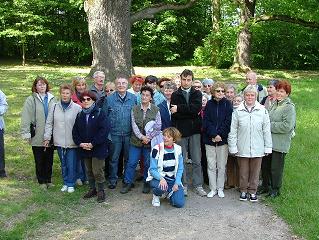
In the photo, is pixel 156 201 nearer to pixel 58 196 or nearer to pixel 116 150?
pixel 116 150

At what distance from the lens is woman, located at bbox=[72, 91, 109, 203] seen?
6.03m

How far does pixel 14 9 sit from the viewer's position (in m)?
25.1

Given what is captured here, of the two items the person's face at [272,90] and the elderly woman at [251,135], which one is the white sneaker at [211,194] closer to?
the elderly woman at [251,135]

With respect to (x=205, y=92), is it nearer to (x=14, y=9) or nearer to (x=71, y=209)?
(x=71, y=209)

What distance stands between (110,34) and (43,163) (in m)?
7.31

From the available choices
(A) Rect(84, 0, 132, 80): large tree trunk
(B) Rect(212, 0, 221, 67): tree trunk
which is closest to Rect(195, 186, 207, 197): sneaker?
(A) Rect(84, 0, 132, 80): large tree trunk

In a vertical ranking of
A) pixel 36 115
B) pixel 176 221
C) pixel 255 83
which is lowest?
pixel 176 221

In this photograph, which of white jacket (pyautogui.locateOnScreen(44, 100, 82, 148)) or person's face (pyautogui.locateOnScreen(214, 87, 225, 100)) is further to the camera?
white jacket (pyautogui.locateOnScreen(44, 100, 82, 148))

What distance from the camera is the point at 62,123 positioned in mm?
6398

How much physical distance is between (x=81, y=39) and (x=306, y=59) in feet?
47.3

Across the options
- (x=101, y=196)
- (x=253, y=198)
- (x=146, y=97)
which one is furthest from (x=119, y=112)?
(x=253, y=198)

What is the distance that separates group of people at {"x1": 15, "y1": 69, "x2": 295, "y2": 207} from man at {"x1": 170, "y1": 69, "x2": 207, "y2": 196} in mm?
15

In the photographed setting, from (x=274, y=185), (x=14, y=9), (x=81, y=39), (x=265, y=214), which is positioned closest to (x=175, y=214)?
(x=265, y=214)

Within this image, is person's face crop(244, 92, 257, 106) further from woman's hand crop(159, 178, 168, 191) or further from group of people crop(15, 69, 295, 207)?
woman's hand crop(159, 178, 168, 191)
